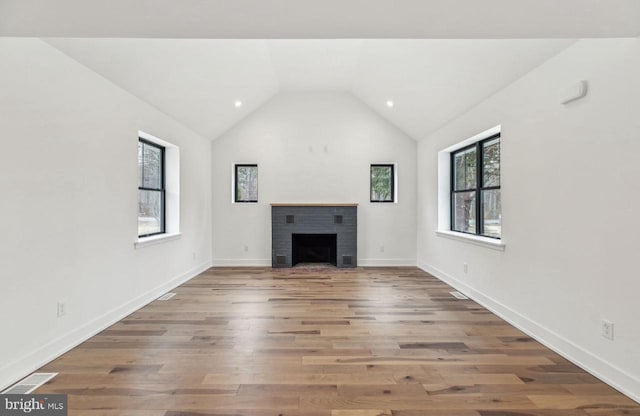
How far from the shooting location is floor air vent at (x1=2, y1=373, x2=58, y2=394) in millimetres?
1939

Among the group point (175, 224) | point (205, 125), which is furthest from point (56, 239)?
point (205, 125)

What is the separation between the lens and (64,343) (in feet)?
8.09

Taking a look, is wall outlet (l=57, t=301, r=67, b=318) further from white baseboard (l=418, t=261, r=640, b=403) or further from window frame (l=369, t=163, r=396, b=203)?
window frame (l=369, t=163, r=396, b=203)

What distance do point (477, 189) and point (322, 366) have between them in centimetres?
318

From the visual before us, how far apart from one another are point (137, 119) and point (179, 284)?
235 cm

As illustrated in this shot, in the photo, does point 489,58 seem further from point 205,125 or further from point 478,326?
point 205,125

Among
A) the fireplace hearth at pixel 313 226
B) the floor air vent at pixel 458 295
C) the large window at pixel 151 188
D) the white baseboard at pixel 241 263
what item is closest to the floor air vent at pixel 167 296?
the large window at pixel 151 188

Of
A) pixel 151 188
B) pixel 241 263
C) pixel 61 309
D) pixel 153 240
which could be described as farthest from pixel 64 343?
pixel 241 263

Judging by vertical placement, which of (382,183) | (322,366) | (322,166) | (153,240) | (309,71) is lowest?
(322,366)

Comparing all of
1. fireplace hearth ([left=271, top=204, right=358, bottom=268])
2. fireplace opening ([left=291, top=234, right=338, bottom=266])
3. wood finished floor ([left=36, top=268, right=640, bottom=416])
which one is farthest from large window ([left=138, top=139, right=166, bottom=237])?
fireplace opening ([left=291, top=234, right=338, bottom=266])

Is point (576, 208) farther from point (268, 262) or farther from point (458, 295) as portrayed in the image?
point (268, 262)

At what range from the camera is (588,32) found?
1.77 m

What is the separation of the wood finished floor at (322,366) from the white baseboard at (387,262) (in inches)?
92.1

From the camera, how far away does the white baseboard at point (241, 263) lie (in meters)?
6.02
